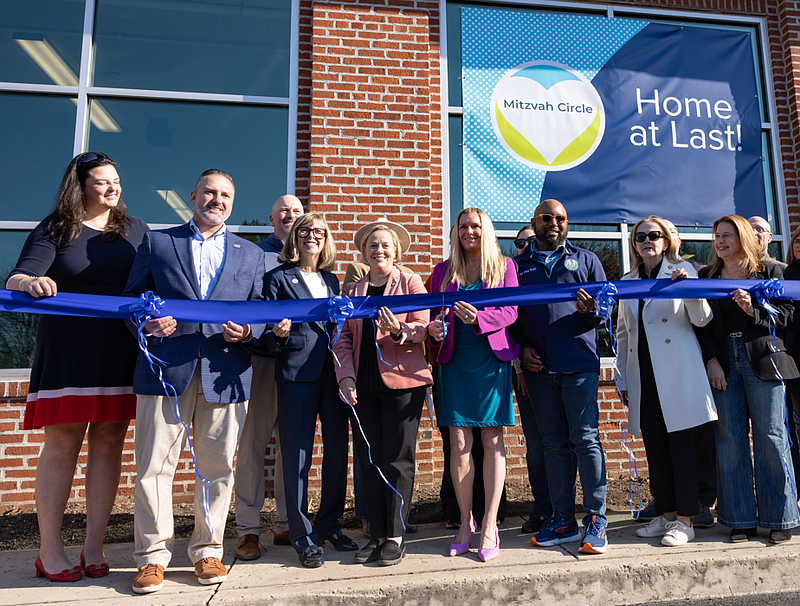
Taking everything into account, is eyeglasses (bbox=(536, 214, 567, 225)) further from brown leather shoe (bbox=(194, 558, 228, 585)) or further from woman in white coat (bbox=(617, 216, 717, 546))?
brown leather shoe (bbox=(194, 558, 228, 585))

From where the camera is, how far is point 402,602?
9.14 ft

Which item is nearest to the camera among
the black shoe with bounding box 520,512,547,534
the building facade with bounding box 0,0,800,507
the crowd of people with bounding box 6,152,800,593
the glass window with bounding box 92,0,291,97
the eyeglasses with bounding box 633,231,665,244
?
the crowd of people with bounding box 6,152,800,593

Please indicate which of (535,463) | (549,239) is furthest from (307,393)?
(549,239)

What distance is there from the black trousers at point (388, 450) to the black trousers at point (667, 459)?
1.44m

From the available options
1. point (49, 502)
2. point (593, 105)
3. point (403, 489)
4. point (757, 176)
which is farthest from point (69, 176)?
point (757, 176)

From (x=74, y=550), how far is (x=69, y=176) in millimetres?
2330

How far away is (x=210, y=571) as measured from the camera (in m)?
2.86

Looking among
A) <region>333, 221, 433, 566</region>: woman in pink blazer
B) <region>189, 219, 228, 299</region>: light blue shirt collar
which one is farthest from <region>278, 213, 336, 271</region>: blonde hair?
<region>189, 219, 228, 299</region>: light blue shirt collar

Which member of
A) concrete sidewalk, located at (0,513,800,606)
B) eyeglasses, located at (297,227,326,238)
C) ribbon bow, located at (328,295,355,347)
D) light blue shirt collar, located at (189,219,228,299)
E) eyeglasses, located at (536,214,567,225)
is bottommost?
concrete sidewalk, located at (0,513,800,606)

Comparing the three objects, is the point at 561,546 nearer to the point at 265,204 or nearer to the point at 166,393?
the point at 166,393

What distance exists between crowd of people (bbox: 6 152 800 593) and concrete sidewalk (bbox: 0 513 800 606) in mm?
104

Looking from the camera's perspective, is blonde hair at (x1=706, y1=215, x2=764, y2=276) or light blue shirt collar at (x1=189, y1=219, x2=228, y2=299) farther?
blonde hair at (x1=706, y1=215, x2=764, y2=276)

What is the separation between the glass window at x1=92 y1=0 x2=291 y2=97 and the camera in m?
5.33

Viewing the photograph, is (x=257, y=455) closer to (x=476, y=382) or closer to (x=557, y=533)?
(x=476, y=382)
